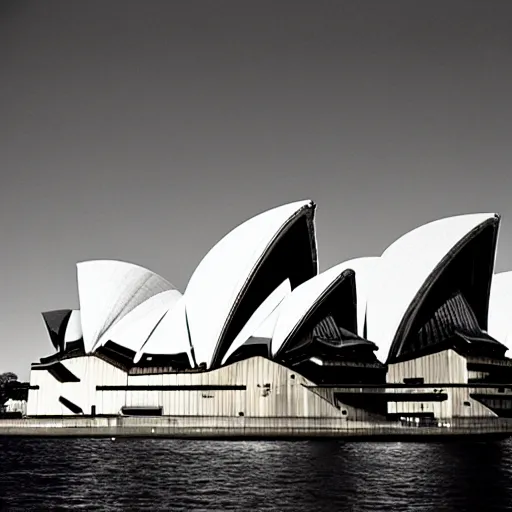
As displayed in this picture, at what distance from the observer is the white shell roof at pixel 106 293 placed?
68250 mm

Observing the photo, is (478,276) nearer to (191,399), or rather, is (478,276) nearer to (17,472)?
(191,399)

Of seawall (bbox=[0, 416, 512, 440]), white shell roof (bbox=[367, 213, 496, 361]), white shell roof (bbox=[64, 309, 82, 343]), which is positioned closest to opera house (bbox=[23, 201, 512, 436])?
white shell roof (bbox=[367, 213, 496, 361])

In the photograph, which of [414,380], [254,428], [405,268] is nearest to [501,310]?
[414,380]

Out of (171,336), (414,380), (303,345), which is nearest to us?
(303,345)

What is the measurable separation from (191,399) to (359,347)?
13.1m

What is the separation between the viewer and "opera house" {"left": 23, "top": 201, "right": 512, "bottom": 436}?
197 feet

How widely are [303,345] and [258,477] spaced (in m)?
29.3

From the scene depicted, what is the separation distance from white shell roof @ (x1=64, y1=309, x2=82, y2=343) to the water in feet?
77.0

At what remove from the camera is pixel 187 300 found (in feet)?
213

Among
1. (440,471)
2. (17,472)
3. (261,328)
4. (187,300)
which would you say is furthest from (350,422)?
(17,472)

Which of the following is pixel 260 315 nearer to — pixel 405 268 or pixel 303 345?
pixel 303 345

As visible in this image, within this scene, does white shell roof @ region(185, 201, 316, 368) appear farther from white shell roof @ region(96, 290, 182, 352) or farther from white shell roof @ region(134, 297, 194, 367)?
white shell roof @ region(96, 290, 182, 352)

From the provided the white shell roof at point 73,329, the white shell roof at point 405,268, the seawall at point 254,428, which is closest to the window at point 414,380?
the white shell roof at point 405,268

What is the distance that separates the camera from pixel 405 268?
63531 mm
